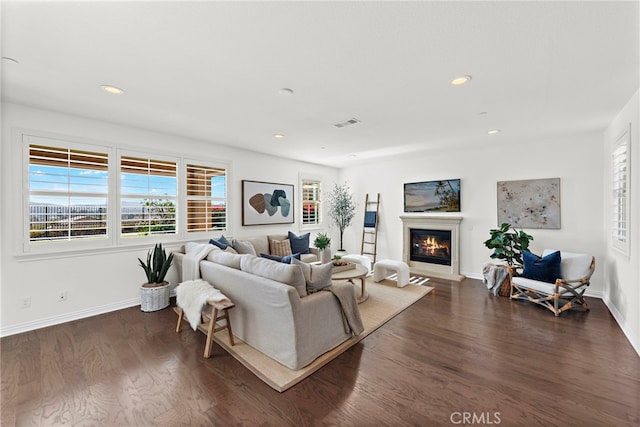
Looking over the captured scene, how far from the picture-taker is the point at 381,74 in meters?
2.40

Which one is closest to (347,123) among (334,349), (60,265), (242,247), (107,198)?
(242,247)

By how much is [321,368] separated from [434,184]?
4684 mm

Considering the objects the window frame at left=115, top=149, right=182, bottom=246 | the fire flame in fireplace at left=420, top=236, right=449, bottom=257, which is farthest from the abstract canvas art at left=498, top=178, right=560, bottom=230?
the window frame at left=115, top=149, right=182, bottom=246

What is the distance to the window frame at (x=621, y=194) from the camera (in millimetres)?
3000

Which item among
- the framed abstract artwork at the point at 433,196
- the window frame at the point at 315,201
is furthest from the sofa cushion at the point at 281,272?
the framed abstract artwork at the point at 433,196

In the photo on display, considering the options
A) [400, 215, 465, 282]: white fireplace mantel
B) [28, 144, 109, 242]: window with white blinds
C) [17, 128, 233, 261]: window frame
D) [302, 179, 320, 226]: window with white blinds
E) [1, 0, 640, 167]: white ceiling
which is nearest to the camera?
[1, 0, 640, 167]: white ceiling

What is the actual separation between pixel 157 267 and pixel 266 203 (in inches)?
95.0

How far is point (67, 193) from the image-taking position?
133 inches

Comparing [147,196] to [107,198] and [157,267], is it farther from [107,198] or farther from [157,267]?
[157,267]

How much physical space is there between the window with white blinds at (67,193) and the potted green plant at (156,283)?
0.68m

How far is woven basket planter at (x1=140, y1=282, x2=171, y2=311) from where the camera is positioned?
12.2ft

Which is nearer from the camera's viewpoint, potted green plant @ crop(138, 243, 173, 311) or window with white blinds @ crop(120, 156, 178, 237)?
potted green plant @ crop(138, 243, 173, 311)

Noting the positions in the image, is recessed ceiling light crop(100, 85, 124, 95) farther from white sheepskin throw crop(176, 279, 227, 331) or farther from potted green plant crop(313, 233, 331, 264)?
potted green plant crop(313, 233, 331, 264)

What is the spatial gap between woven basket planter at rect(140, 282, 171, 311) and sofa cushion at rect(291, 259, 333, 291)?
7.55 feet
